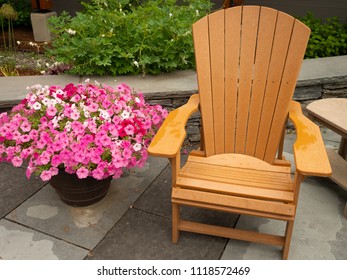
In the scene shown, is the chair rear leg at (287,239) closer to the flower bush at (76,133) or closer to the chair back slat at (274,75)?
the chair back slat at (274,75)

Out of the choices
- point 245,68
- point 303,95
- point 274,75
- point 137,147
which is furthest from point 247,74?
point 303,95

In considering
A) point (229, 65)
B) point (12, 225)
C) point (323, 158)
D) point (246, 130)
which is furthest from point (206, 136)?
point (12, 225)

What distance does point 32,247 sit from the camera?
77.9 inches

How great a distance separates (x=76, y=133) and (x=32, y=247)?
69 centimetres

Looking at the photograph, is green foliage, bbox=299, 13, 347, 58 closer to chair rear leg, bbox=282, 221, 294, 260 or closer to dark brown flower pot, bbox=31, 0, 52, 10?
chair rear leg, bbox=282, 221, 294, 260

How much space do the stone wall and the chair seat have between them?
2.76 feet

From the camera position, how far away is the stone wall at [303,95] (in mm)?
2736

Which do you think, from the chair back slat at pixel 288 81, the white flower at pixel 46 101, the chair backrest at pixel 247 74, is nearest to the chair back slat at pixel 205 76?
the chair backrest at pixel 247 74

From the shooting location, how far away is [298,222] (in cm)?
217

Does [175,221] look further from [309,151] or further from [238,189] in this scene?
[309,151]

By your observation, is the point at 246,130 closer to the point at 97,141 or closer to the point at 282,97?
the point at 282,97

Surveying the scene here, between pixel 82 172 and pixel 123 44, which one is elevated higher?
pixel 123 44

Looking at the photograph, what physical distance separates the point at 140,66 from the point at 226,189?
1.57m

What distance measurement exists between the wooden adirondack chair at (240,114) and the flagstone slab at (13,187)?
108 cm
